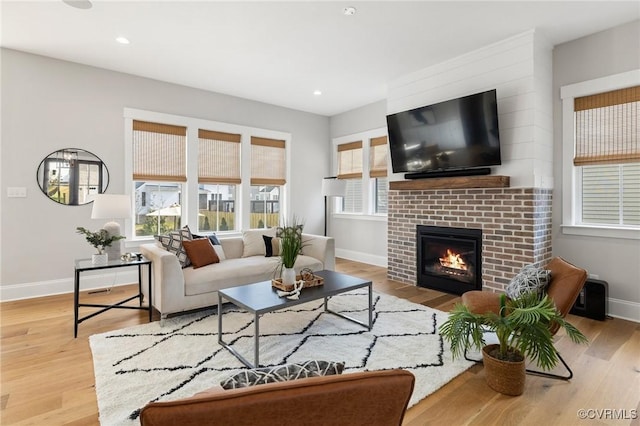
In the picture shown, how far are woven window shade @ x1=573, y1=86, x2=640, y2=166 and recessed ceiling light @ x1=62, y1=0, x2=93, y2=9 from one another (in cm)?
481

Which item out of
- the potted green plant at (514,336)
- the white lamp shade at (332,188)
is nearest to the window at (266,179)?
the white lamp shade at (332,188)

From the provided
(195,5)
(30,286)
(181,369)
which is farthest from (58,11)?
(181,369)

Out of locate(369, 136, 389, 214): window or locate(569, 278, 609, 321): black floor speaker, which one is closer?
locate(569, 278, 609, 321): black floor speaker

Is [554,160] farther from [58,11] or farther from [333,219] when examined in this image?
[58,11]

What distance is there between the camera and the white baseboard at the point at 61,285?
388 centimetres

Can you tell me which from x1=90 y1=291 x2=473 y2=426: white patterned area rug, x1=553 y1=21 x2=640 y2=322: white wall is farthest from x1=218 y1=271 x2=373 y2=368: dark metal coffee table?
x1=553 y1=21 x2=640 y2=322: white wall

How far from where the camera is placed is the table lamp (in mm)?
3195

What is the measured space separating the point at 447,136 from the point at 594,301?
222 centimetres

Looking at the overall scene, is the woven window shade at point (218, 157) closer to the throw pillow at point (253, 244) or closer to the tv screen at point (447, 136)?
the throw pillow at point (253, 244)

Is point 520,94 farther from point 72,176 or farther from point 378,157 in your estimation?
point 72,176

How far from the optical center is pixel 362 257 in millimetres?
6086

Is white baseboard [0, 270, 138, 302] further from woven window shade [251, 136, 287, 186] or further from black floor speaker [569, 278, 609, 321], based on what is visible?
black floor speaker [569, 278, 609, 321]

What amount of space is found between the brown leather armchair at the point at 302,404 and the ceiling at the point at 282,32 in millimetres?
3063

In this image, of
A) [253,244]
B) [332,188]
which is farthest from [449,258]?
[253,244]
